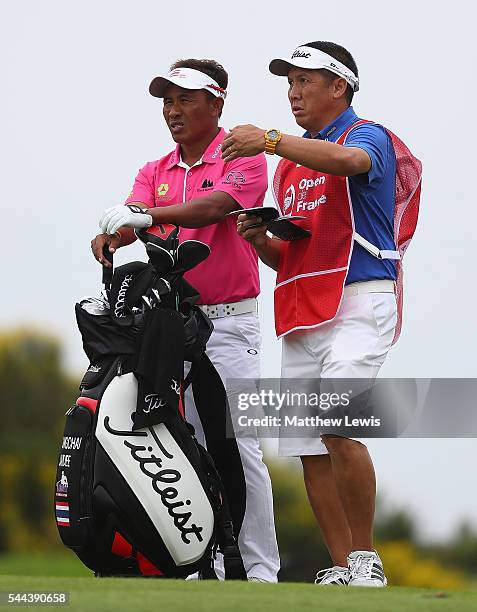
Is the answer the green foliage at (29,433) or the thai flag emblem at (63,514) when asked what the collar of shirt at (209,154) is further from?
the green foliage at (29,433)

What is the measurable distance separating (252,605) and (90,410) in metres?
1.56

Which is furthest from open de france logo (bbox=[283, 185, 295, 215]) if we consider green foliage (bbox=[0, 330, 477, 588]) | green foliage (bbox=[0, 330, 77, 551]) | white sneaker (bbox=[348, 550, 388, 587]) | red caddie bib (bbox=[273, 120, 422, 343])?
green foliage (bbox=[0, 330, 77, 551])

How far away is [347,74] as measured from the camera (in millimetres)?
5520

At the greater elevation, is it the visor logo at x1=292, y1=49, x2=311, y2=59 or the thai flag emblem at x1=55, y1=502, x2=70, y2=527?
the visor logo at x1=292, y1=49, x2=311, y2=59

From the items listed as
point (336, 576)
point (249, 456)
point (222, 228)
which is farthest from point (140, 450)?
point (222, 228)

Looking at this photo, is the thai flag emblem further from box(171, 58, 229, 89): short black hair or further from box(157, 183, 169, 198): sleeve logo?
box(171, 58, 229, 89): short black hair

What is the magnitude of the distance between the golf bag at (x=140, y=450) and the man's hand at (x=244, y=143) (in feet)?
1.38

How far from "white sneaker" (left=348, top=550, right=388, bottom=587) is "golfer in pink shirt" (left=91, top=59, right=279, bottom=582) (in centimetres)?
71

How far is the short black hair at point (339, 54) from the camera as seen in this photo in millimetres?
5527

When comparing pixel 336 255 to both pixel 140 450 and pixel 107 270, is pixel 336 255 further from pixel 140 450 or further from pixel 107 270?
pixel 140 450

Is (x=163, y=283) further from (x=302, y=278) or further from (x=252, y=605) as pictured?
(x=252, y=605)

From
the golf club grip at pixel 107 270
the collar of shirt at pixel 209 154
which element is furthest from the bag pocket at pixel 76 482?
the collar of shirt at pixel 209 154

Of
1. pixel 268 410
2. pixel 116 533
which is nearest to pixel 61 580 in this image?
pixel 116 533

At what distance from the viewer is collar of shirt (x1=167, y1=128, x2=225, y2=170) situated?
5.94m
